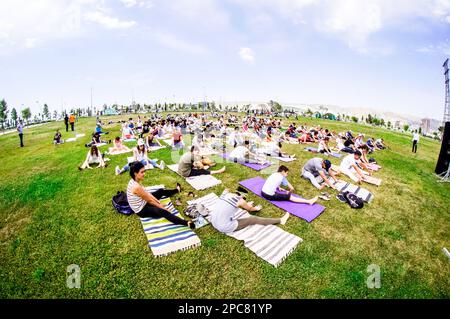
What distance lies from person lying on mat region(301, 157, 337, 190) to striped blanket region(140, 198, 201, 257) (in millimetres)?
5369

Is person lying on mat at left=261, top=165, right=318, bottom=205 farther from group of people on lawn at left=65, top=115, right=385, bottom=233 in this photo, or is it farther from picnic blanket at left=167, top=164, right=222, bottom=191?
picnic blanket at left=167, top=164, right=222, bottom=191

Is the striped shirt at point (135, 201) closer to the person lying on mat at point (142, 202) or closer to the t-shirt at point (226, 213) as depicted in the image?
the person lying on mat at point (142, 202)

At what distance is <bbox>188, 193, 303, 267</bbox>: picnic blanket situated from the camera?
4.76m


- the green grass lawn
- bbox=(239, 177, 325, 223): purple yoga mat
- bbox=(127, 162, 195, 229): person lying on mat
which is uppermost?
bbox=(127, 162, 195, 229): person lying on mat

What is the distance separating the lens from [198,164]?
949cm

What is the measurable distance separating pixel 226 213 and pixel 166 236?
1.49m

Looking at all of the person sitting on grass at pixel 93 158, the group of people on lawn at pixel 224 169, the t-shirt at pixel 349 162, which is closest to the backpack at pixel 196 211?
the group of people on lawn at pixel 224 169

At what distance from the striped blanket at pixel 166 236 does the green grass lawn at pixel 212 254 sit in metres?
0.16

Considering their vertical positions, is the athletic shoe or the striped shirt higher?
the striped shirt

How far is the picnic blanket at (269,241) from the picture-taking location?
15.6ft

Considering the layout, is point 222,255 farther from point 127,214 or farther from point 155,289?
point 127,214

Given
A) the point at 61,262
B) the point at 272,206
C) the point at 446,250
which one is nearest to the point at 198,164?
the point at 272,206

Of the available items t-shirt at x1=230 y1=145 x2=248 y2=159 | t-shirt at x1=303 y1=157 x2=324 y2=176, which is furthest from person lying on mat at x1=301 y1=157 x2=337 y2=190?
t-shirt at x1=230 y1=145 x2=248 y2=159
